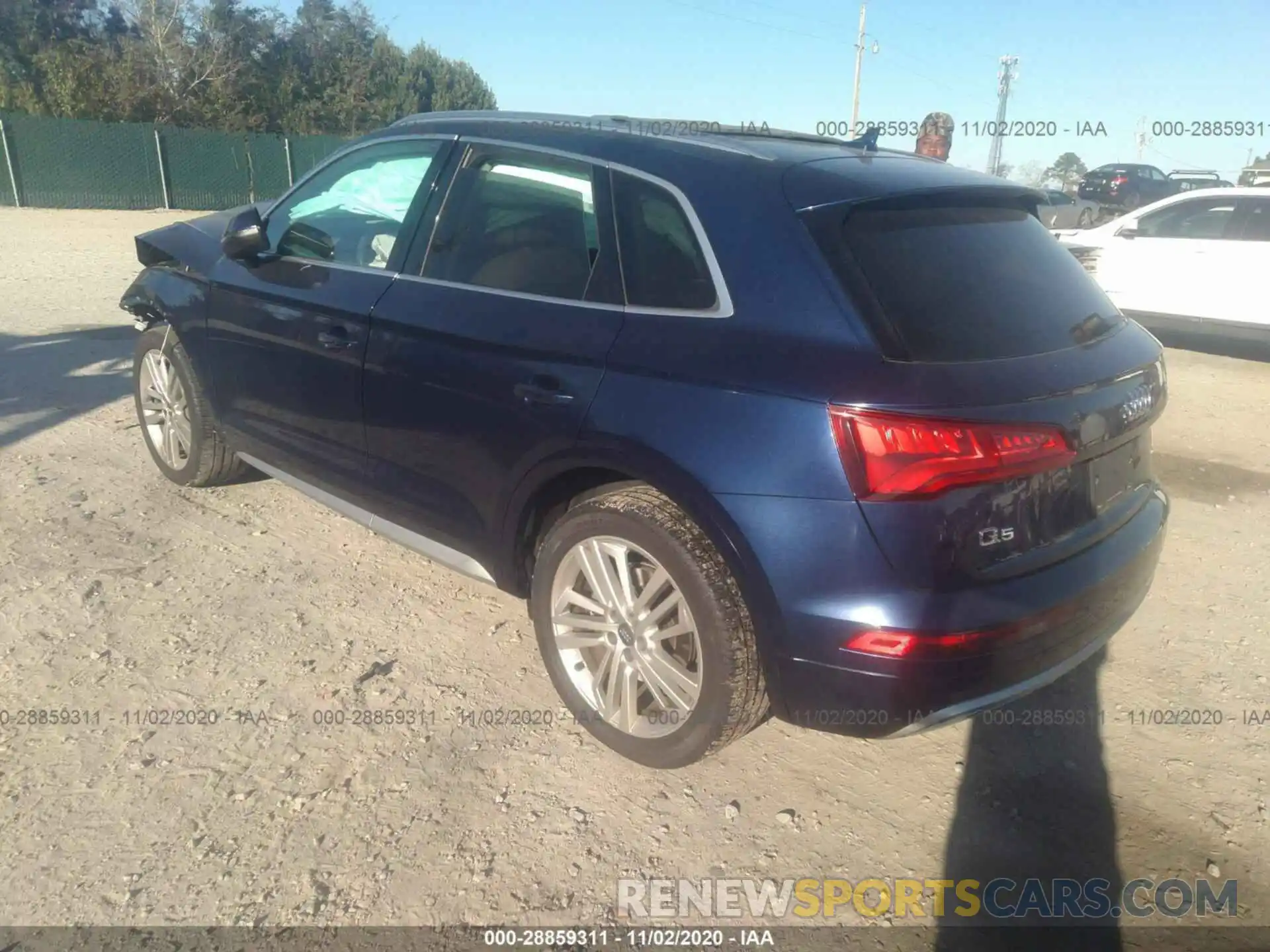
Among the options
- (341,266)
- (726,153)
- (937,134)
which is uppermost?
(937,134)

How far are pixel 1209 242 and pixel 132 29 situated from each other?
132 ft

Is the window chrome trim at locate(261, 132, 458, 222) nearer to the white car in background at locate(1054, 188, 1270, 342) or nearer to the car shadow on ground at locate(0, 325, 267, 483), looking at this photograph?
the car shadow on ground at locate(0, 325, 267, 483)

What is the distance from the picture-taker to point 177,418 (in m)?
4.53

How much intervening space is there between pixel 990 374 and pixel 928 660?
2.35ft

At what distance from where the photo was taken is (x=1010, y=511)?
2250 mm

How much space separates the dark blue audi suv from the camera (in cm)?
222

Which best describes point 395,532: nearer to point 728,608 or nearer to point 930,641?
point 728,608

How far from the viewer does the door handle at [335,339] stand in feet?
10.9

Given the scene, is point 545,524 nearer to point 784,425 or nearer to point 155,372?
point 784,425

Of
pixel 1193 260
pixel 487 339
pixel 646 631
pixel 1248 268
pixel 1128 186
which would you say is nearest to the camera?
pixel 646 631

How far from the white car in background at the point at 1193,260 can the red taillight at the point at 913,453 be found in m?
8.13

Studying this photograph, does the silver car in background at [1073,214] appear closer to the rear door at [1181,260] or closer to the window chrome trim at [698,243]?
the rear door at [1181,260]

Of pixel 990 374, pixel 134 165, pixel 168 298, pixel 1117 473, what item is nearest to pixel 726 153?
pixel 990 374

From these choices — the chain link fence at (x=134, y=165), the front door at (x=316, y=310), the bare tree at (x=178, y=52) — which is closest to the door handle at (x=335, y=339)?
the front door at (x=316, y=310)
